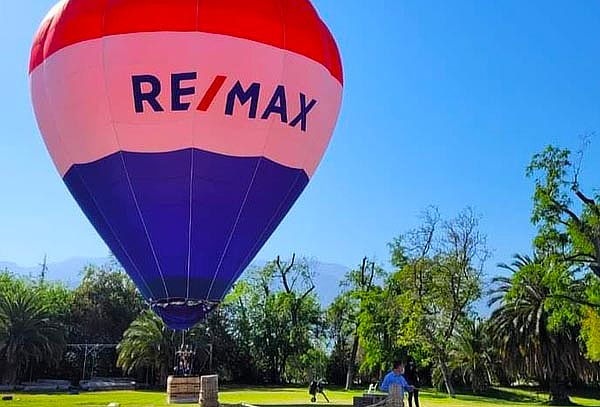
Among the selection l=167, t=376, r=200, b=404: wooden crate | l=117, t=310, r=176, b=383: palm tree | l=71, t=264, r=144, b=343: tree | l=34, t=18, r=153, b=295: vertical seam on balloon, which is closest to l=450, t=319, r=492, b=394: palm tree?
l=117, t=310, r=176, b=383: palm tree

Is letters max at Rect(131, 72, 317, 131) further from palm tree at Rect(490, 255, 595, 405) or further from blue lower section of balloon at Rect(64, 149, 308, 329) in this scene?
palm tree at Rect(490, 255, 595, 405)

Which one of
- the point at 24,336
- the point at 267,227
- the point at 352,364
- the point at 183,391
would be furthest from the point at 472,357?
the point at 267,227

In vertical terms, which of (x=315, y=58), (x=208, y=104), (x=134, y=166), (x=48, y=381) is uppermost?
(x=315, y=58)

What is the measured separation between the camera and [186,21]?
553 inches

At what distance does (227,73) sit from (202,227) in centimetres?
328

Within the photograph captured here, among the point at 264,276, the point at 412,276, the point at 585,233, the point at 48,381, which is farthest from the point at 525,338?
the point at 48,381

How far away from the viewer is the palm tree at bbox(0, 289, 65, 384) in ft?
142

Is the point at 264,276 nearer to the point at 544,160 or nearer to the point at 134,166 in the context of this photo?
the point at 544,160

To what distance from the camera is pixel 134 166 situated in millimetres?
14336

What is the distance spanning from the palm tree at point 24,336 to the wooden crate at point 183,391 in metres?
30.9

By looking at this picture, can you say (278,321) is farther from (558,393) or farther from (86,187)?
(86,187)

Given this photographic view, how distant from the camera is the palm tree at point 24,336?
43.2 metres

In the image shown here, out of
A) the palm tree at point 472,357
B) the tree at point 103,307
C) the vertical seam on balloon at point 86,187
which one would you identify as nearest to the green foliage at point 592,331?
the palm tree at point 472,357

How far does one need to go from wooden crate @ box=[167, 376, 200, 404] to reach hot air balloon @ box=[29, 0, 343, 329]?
7.09 ft
